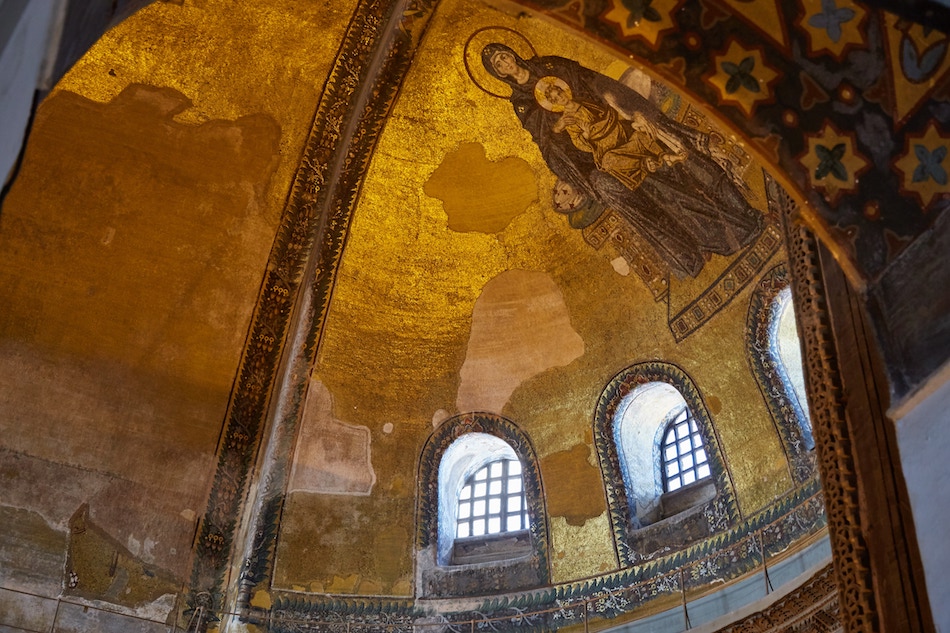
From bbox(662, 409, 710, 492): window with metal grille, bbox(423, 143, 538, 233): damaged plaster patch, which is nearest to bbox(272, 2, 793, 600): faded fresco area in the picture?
bbox(423, 143, 538, 233): damaged plaster patch

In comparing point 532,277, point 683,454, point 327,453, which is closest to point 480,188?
point 532,277

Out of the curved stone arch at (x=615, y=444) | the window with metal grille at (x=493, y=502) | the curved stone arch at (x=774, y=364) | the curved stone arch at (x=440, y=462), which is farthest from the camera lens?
the window with metal grille at (x=493, y=502)

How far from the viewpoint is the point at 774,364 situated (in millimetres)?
9219

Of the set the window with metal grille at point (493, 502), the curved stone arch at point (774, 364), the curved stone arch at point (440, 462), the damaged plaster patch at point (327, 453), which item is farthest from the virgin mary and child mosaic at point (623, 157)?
the damaged plaster patch at point (327, 453)

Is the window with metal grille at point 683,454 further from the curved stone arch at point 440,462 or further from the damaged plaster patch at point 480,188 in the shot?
the damaged plaster patch at point 480,188

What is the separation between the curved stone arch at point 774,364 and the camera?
884 centimetres

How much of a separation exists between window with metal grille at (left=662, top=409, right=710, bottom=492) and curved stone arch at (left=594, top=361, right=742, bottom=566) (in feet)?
0.92

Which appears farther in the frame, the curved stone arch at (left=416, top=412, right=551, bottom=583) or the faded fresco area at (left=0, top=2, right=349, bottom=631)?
the curved stone arch at (left=416, top=412, right=551, bottom=583)

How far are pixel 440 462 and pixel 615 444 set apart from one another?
1.83 meters

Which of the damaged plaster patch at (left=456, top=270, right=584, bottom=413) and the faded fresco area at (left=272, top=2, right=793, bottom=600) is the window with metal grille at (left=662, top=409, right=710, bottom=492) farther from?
the damaged plaster patch at (left=456, top=270, right=584, bottom=413)

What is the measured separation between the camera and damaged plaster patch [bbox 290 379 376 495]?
35.3ft

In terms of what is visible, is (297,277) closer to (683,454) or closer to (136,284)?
(136,284)

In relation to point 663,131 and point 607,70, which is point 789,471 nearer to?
point 663,131

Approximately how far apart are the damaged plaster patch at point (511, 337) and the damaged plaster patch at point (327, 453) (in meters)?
1.13
